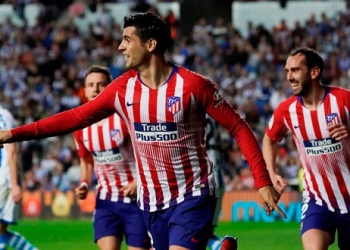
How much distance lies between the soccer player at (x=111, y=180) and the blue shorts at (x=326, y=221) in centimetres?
152

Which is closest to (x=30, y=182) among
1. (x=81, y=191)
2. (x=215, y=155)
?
(x=215, y=155)

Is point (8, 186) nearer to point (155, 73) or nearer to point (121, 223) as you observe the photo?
point (121, 223)

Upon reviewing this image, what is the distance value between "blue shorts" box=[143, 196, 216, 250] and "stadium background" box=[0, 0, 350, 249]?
12.0 metres

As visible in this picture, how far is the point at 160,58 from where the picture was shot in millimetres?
6996

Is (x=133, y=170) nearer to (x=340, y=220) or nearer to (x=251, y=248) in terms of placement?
(x=340, y=220)

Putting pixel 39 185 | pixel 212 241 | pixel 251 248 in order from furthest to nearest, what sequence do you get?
pixel 39 185 → pixel 251 248 → pixel 212 241

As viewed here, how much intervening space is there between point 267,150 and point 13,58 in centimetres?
1906

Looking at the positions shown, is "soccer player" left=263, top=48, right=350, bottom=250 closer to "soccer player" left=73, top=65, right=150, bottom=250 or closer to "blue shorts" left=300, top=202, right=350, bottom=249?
"blue shorts" left=300, top=202, right=350, bottom=249

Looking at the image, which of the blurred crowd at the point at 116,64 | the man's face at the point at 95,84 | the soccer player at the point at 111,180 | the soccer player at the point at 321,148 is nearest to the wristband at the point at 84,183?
the soccer player at the point at 111,180

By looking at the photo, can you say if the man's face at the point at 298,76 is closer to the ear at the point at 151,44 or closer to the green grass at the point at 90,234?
the ear at the point at 151,44

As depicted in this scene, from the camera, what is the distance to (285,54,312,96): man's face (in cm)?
852

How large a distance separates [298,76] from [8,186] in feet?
11.9

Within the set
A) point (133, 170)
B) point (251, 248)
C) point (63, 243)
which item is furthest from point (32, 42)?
point (133, 170)

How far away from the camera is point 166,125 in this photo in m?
6.96
